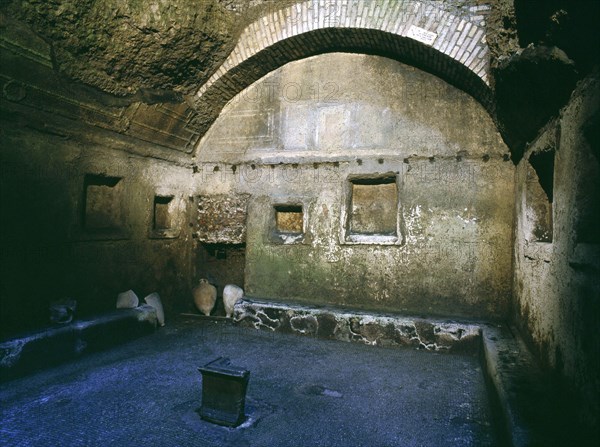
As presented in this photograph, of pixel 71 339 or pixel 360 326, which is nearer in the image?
pixel 71 339

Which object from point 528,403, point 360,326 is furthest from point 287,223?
point 528,403

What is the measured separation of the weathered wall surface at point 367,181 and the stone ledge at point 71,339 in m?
1.66

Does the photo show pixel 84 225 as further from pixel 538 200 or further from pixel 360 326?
pixel 538 200

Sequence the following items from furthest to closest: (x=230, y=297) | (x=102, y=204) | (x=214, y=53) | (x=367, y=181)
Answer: (x=230, y=297) → (x=367, y=181) → (x=214, y=53) → (x=102, y=204)

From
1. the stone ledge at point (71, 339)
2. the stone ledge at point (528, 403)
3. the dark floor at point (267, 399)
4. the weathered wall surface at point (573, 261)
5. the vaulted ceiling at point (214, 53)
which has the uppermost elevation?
the vaulted ceiling at point (214, 53)

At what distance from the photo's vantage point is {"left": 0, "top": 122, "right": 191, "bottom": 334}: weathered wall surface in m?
3.85

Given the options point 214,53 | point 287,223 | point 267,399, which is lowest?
point 267,399

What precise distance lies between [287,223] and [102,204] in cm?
260

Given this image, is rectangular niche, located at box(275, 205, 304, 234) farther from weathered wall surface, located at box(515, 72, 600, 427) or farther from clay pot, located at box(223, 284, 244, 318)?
weathered wall surface, located at box(515, 72, 600, 427)

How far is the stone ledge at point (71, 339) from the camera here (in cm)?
355

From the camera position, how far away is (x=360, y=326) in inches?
191

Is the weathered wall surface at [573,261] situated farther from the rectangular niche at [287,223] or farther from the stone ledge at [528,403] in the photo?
the rectangular niche at [287,223]

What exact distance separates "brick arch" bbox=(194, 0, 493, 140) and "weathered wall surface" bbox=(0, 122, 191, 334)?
142 centimetres

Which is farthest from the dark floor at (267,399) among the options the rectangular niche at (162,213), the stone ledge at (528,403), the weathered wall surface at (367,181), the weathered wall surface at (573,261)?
the rectangular niche at (162,213)
